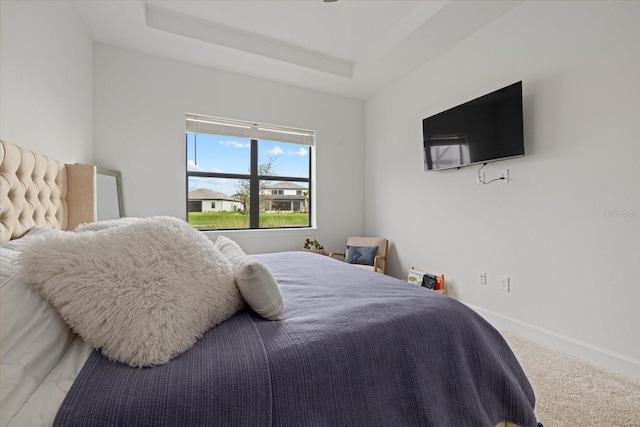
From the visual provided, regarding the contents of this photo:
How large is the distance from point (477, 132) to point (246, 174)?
8.71 feet

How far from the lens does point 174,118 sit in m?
3.20

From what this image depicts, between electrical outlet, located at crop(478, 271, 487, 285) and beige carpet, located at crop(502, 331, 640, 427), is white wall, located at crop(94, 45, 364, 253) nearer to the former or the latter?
electrical outlet, located at crop(478, 271, 487, 285)

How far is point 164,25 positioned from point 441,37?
260 centimetres

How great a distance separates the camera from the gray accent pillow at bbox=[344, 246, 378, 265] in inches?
142

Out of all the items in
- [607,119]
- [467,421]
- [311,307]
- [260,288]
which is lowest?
[467,421]

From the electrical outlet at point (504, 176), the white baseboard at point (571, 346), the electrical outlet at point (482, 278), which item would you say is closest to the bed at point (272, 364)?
the white baseboard at point (571, 346)

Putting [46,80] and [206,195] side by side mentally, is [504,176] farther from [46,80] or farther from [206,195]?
[46,80]

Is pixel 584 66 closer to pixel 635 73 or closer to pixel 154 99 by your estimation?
pixel 635 73

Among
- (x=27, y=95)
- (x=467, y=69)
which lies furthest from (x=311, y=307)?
(x=467, y=69)

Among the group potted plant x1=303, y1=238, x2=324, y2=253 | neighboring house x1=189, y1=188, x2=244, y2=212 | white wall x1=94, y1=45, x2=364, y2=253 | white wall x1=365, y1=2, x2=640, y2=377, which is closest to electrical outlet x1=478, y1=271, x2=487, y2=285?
white wall x1=365, y1=2, x2=640, y2=377

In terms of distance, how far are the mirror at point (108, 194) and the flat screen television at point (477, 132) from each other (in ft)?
10.5

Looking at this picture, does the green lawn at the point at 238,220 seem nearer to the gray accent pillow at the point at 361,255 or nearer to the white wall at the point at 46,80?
the gray accent pillow at the point at 361,255

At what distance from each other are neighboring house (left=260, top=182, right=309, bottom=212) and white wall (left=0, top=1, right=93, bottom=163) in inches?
76.0

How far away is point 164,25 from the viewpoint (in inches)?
105
